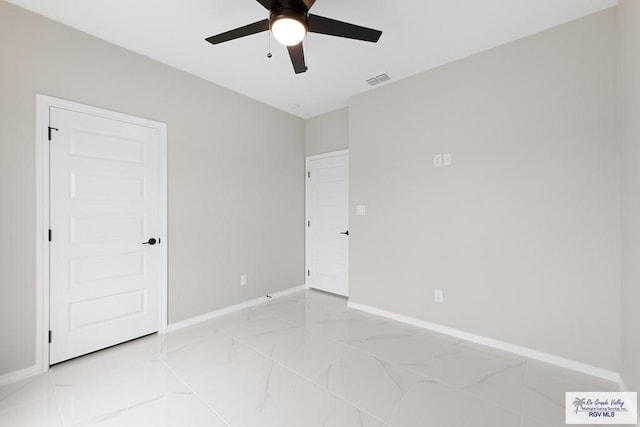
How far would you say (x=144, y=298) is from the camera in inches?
107

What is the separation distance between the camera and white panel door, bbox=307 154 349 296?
3979 millimetres

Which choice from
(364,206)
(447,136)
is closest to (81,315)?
(364,206)

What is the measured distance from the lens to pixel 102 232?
2.42 metres

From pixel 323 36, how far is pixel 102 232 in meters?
2.58

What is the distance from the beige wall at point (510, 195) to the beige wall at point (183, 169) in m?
1.41

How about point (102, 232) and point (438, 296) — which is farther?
point (438, 296)

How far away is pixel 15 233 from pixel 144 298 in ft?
3.62

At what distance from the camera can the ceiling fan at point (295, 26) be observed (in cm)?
161

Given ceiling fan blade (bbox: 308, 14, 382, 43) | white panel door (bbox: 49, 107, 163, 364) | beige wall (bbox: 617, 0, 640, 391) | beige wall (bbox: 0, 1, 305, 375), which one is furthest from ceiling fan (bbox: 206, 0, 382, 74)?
beige wall (bbox: 617, 0, 640, 391)

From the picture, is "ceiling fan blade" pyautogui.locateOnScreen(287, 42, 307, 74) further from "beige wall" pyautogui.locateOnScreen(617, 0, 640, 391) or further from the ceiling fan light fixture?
"beige wall" pyautogui.locateOnScreen(617, 0, 640, 391)

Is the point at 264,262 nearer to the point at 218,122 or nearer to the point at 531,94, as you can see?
the point at 218,122

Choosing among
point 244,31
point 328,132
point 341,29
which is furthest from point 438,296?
point 244,31

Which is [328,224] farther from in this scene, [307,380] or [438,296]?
[307,380]

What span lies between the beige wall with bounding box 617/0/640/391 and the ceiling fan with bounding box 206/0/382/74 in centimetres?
157
